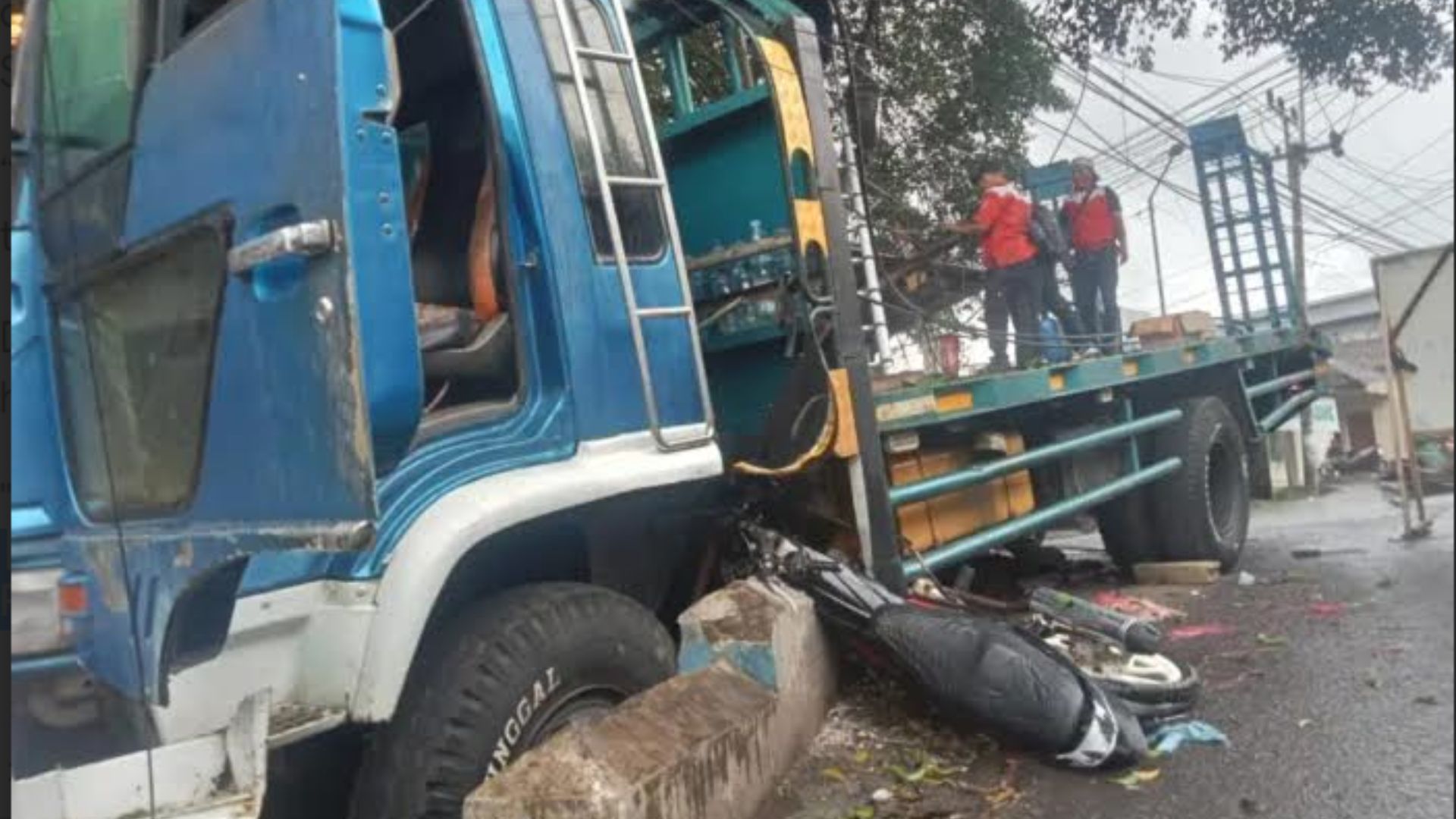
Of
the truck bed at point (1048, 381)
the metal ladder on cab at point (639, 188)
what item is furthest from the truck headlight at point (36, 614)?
the truck bed at point (1048, 381)

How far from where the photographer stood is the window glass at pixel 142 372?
2.10 metres

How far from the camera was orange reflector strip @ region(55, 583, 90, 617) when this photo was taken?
7.45 feet

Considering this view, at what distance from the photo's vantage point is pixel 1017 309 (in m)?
3.78

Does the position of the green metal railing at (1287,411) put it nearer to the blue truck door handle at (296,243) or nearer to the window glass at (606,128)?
the window glass at (606,128)

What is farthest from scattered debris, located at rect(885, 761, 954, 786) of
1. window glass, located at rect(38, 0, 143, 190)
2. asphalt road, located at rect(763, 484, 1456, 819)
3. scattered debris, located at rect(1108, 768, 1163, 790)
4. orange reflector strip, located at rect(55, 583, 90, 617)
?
window glass, located at rect(38, 0, 143, 190)

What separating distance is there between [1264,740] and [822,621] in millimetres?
1190

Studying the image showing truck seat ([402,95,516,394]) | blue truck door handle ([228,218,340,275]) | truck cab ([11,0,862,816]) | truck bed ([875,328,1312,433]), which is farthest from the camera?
truck bed ([875,328,1312,433])

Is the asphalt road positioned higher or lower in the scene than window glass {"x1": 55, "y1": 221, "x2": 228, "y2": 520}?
lower

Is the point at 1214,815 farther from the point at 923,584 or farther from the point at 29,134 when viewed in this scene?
the point at 29,134

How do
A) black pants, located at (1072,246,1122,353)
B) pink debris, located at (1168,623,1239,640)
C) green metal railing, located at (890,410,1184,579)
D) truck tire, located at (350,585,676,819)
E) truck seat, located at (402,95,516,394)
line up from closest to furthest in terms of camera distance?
truck tire, located at (350,585,676,819) → truck seat, located at (402,95,516,394) → black pants, located at (1072,246,1122,353) → green metal railing, located at (890,410,1184,579) → pink debris, located at (1168,623,1239,640)

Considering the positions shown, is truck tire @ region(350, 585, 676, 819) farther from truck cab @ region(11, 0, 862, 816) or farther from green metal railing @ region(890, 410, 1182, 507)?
green metal railing @ region(890, 410, 1182, 507)

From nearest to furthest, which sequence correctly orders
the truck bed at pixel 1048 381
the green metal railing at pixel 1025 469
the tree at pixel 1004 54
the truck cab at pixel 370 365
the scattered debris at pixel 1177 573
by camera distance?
1. the tree at pixel 1004 54
2. the truck cab at pixel 370 365
3. the truck bed at pixel 1048 381
4. the green metal railing at pixel 1025 469
5. the scattered debris at pixel 1177 573

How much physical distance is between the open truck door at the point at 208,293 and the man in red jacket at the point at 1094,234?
4.82ft

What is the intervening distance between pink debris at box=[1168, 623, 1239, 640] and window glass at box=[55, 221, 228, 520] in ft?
10.8
